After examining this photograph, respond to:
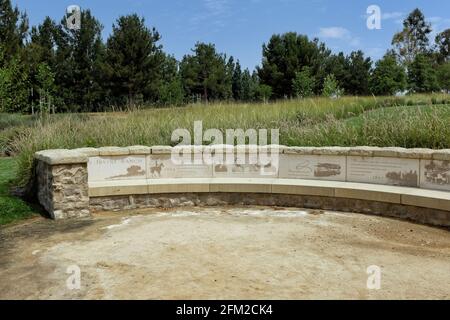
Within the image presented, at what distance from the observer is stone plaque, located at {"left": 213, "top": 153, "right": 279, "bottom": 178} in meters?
6.78

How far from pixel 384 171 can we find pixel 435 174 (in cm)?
64

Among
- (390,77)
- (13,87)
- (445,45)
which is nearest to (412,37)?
(445,45)

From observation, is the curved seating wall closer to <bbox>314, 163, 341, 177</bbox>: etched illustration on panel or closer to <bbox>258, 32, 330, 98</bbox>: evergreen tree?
<bbox>314, 163, 341, 177</bbox>: etched illustration on panel

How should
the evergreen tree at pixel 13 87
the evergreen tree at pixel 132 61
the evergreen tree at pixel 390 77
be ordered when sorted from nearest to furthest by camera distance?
the evergreen tree at pixel 13 87, the evergreen tree at pixel 390 77, the evergreen tree at pixel 132 61

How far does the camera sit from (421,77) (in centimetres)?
3173

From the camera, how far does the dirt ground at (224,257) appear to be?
3.33m

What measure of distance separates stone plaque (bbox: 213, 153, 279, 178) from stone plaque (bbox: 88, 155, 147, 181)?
43.1 inches

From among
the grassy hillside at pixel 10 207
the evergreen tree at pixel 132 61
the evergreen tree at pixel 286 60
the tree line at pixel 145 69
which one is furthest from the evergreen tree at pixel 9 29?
the grassy hillside at pixel 10 207

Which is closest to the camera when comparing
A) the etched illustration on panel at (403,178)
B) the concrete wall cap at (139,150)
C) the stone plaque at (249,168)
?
the etched illustration on panel at (403,178)

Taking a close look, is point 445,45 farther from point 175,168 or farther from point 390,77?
point 175,168

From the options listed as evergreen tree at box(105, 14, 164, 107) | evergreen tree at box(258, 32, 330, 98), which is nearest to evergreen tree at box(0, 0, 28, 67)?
evergreen tree at box(105, 14, 164, 107)

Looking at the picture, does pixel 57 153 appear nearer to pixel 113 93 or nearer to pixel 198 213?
pixel 198 213

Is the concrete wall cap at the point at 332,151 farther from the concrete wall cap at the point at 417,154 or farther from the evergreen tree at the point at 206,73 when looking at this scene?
the evergreen tree at the point at 206,73

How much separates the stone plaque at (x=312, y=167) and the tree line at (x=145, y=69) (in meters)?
19.6
